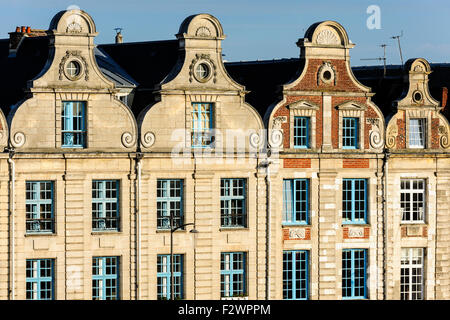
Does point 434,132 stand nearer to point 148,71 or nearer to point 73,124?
point 148,71

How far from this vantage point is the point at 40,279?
47.8 m

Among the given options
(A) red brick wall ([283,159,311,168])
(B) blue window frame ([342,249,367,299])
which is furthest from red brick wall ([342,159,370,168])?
(B) blue window frame ([342,249,367,299])

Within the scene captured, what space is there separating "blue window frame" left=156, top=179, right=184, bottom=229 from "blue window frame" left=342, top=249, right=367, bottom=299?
315 inches

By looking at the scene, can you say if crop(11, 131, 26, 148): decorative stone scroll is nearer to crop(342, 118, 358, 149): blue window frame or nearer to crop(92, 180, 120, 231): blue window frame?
crop(92, 180, 120, 231): blue window frame

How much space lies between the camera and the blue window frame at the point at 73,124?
48.2 meters

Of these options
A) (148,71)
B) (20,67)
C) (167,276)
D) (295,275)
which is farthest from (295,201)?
(20,67)

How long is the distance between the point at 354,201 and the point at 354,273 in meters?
3.15

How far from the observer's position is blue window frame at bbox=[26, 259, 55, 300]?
1875 inches

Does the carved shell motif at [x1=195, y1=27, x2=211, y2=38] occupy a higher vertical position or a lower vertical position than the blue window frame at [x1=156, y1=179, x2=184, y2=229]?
higher

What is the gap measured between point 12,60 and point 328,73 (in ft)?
48.2

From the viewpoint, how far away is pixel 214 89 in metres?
50.7
